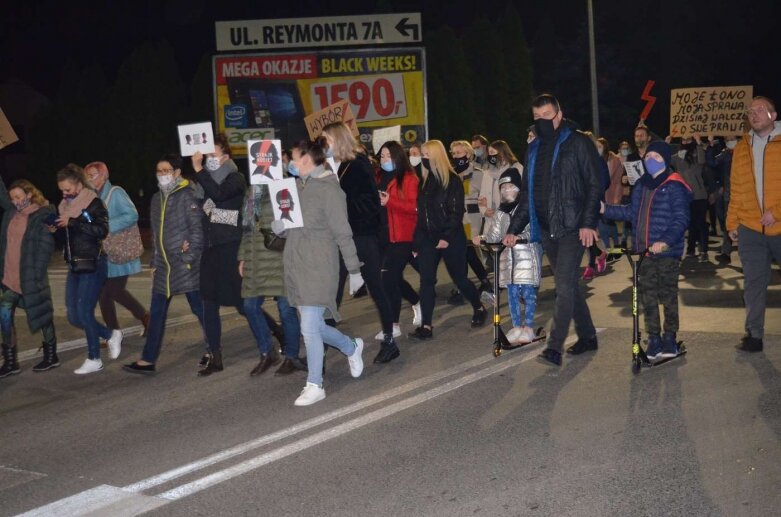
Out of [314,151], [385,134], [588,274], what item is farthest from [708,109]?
[314,151]

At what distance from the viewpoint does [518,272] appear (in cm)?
900

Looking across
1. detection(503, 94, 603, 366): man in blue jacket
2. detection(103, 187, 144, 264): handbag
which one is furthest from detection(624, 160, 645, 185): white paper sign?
detection(103, 187, 144, 264): handbag

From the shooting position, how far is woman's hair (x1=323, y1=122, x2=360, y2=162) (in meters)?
8.38

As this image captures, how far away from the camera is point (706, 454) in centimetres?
571

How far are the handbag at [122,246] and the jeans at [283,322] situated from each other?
1.61m

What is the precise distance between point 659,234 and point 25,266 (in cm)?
526

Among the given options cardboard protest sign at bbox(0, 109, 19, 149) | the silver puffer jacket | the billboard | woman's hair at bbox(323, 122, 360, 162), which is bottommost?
the silver puffer jacket

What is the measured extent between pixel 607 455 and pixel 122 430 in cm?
323

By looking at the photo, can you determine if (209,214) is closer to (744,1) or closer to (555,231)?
(555,231)

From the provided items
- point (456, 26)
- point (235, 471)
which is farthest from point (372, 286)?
point (456, 26)

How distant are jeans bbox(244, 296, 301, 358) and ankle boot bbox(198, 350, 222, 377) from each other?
0.38 metres

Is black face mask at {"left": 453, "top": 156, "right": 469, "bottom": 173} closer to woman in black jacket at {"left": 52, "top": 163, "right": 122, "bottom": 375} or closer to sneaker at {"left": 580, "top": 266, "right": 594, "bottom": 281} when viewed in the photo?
sneaker at {"left": 580, "top": 266, "right": 594, "bottom": 281}

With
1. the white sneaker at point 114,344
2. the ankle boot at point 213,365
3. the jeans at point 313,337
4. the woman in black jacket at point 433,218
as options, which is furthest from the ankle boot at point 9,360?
the woman in black jacket at point 433,218

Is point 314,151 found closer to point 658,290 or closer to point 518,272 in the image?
point 518,272
